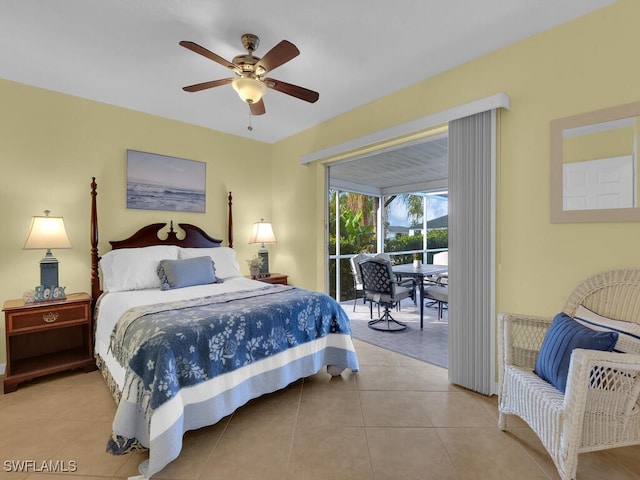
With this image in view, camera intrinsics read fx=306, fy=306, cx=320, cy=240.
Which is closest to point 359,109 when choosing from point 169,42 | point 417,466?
point 169,42

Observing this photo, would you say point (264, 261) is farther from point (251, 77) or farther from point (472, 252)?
point (472, 252)

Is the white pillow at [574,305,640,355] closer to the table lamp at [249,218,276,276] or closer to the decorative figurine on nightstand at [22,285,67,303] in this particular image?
the table lamp at [249,218,276,276]

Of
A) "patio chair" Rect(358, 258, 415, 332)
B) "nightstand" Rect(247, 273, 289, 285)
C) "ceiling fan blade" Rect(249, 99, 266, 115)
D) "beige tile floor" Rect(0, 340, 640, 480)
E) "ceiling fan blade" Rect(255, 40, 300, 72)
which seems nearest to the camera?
"beige tile floor" Rect(0, 340, 640, 480)

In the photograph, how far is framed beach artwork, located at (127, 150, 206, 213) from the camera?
3.40 m

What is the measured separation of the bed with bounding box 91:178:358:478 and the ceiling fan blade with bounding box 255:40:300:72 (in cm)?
167

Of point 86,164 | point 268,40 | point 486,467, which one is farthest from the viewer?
point 86,164

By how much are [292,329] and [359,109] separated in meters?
2.44

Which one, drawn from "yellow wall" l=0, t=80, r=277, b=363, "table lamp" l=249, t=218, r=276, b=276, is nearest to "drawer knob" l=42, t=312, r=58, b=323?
"yellow wall" l=0, t=80, r=277, b=363

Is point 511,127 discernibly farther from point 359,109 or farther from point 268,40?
point 268,40

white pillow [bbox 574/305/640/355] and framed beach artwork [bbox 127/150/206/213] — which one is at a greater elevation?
framed beach artwork [bbox 127/150/206/213]

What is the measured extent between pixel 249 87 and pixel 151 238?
2.20 m

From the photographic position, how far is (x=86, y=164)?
123 inches

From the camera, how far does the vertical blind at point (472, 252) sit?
2.37 m

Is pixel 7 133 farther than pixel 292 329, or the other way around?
pixel 7 133
